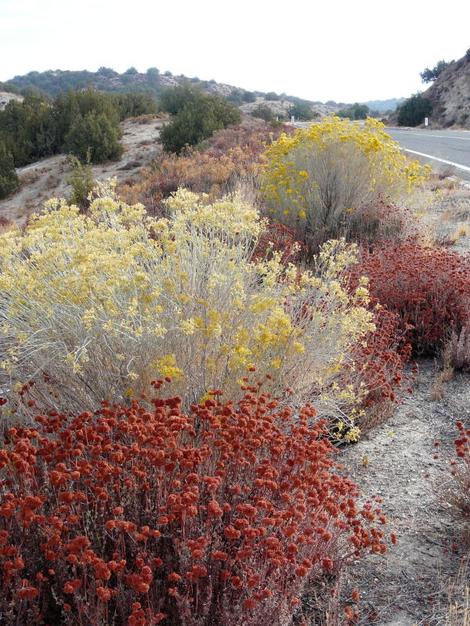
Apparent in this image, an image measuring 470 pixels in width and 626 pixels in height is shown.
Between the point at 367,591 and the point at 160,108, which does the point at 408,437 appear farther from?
the point at 160,108

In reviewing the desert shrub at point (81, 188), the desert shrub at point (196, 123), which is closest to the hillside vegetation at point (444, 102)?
the desert shrub at point (196, 123)

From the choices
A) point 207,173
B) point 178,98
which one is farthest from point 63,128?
point 207,173

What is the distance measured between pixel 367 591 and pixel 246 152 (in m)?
13.4

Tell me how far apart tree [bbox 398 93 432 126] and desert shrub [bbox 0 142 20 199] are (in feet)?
93.2

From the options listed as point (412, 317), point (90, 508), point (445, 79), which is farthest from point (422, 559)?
point (445, 79)

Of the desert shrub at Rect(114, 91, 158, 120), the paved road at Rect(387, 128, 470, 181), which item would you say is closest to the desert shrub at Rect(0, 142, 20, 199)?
the desert shrub at Rect(114, 91, 158, 120)

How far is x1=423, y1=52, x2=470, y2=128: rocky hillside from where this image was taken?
121ft

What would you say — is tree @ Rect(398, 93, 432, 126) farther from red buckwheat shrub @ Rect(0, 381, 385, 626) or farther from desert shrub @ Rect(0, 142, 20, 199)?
red buckwheat shrub @ Rect(0, 381, 385, 626)

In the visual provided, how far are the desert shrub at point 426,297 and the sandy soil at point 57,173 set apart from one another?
12534mm

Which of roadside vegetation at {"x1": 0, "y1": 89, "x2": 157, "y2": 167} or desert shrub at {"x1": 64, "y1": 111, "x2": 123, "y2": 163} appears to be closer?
desert shrub at {"x1": 64, "y1": 111, "x2": 123, "y2": 163}

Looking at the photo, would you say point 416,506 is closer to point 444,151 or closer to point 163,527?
point 163,527

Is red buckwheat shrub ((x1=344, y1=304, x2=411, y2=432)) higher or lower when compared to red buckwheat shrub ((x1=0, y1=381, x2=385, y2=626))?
lower

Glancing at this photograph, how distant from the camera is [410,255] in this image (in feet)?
21.3

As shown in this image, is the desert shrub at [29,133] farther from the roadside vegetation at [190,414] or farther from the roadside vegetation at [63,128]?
the roadside vegetation at [190,414]
